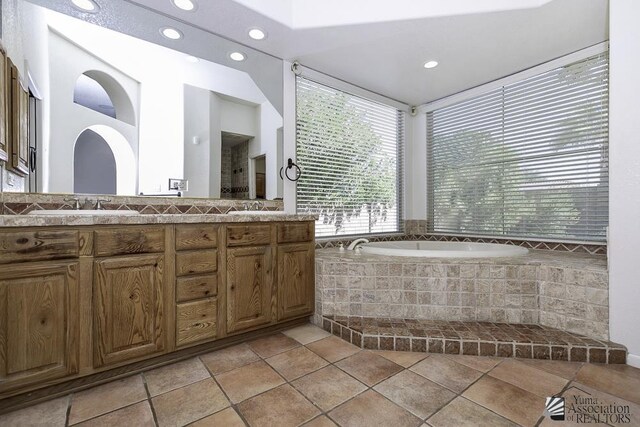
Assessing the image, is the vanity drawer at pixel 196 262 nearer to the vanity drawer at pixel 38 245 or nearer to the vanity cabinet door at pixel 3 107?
the vanity drawer at pixel 38 245

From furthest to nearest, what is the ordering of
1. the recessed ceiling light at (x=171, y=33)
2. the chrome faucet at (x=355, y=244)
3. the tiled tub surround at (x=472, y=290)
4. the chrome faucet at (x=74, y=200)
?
the chrome faucet at (x=355, y=244)
the recessed ceiling light at (x=171, y=33)
the tiled tub surround at (x=472, y=290)
the chrome faucet at (x=74, y=200)

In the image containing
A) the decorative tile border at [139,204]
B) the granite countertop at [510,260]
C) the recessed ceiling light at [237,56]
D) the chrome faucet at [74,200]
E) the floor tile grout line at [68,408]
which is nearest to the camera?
the floor tile grout line at [68,408]

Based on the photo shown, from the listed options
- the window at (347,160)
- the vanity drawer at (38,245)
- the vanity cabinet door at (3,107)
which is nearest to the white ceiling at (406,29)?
the window at (347,160)

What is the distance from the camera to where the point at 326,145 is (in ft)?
9.83

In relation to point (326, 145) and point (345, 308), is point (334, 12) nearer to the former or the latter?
point (326, 145)

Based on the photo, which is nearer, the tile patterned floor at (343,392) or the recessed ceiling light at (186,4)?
the tile patterned floor at (343,392)

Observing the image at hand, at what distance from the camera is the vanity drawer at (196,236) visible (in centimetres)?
166

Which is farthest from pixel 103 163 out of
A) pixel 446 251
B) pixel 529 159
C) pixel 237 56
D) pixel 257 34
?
pixel 529 159

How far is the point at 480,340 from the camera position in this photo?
175 cm

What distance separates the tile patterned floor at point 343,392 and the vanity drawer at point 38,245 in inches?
27.2

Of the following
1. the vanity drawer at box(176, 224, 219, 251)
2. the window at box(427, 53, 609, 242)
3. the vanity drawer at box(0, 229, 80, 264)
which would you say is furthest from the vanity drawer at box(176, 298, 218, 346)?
the window at box(427, 53, 609, 242)

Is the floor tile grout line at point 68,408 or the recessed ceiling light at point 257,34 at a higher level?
the recessed ceiling light at point 257,34

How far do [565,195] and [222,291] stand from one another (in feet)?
9.62

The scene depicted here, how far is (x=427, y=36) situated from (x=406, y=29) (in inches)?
8.2
